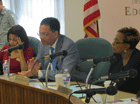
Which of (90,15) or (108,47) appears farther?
(90,15)

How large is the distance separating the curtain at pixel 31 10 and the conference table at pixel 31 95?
289 centimetres

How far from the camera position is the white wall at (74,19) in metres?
4.53

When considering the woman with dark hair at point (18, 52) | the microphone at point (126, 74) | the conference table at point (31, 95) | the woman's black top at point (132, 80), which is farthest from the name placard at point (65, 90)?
the woman with dark hair at point (18, 52)

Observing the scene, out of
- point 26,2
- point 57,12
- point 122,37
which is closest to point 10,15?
point 26,2

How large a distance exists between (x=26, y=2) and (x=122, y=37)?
10.5 ft

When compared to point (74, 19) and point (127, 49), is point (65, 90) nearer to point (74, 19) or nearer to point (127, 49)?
point (127, 49)

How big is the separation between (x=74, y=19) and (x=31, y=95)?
134 inches

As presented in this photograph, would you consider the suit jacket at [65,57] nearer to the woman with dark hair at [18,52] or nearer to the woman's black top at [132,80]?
the woman's black top at [132,80]

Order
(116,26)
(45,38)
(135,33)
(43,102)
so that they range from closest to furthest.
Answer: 1. (43,102)
2. (135,33)
3. (45,38)
4. (116,26)

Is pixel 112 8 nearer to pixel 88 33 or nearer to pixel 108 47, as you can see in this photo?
pixel 88 33

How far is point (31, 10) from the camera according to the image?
4539mm

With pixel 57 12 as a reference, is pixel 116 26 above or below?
below

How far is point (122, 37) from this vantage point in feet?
5.89

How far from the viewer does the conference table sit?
3.80 feet
